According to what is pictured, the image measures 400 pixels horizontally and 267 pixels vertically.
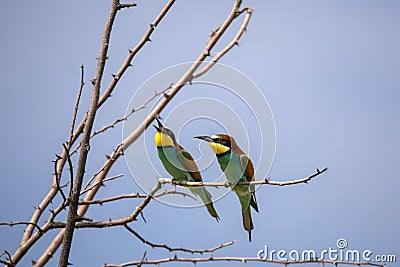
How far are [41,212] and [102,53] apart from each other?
483 millimetres

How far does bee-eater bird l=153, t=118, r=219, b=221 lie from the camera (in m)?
1.52

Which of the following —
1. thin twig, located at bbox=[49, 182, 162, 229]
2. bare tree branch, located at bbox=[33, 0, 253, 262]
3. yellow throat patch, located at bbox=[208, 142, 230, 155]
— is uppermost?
yellow throat patch, located at bbox=[208, 142, 230, 155]

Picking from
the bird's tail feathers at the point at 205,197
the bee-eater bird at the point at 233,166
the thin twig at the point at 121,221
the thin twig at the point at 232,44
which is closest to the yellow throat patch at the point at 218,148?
the bee-eater bird at the point at 233,166

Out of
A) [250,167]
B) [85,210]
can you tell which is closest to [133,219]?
[85,210]

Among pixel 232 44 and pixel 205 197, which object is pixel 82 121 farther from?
pixel 232 44

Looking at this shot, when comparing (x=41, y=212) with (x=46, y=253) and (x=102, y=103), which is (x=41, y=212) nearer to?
(x=46, y=253)

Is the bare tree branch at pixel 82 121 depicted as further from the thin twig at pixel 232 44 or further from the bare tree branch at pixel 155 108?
the thin twig at pixel 232 44

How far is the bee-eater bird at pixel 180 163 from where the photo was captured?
1.52 metres

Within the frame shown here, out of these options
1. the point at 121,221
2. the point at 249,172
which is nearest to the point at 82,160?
the point at 121,221

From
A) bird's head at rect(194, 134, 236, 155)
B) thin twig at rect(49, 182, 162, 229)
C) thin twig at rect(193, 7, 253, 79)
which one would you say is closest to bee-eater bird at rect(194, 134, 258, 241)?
bird's head at rect(194, 134, 236, 155)

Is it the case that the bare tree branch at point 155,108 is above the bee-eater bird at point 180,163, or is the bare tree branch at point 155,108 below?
below

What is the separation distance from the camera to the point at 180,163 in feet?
6.41

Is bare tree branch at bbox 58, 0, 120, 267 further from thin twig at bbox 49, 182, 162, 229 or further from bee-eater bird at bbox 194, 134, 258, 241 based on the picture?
bee-eater bird at bbox 194, 134, 258, 241

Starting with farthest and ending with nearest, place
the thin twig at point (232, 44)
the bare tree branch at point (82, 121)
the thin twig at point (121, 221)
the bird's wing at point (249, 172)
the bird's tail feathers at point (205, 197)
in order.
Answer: the bird's wing at point (249, 172), the bird's tail feathers at point (205, 197), the bare tree branch at point (82, 121), the thin twig at point (121, 221), the thin twig at point (232, 44)
